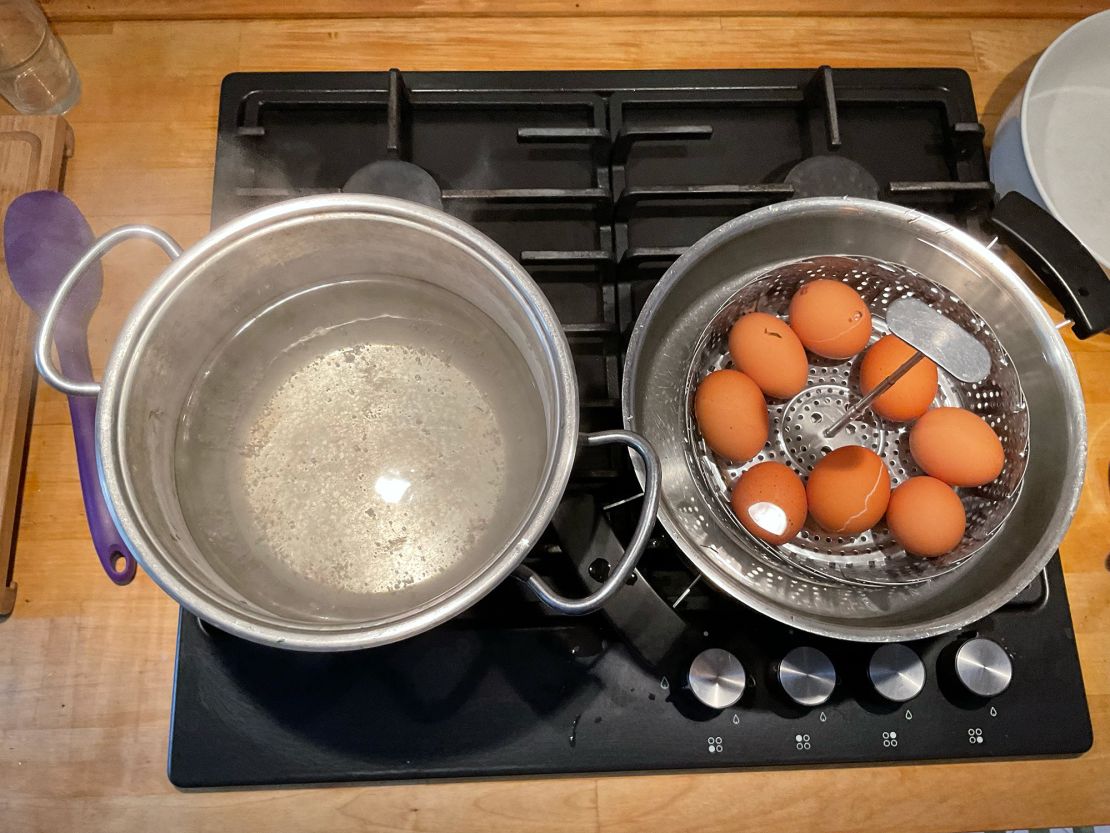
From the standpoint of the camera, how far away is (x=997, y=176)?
738 millimetres

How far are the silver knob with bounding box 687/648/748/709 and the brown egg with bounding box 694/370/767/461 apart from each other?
171mm

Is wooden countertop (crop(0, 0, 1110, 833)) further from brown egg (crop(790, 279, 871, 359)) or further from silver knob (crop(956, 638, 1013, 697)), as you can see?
brown egg (crop(790, 279, 871, 359))

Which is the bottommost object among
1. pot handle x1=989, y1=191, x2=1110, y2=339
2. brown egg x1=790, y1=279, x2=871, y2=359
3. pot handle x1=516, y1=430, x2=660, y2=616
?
pot handle x1=516, y1=430, x2=660, y2=616

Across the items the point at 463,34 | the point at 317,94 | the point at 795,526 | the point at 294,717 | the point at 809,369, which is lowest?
the point at 294,717

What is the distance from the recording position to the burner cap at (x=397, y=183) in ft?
2.28

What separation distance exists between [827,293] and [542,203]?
279 millimetres

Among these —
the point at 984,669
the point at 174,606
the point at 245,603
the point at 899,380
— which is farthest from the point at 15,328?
the point at 984,669

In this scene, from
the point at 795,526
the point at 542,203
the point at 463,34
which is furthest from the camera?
the point at 463,34

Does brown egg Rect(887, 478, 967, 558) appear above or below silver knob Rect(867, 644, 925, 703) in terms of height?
above

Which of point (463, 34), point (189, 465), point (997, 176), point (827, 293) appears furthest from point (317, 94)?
point (997, 176)

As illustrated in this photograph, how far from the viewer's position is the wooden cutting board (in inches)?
26.1

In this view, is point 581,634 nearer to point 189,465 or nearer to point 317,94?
point 189,465

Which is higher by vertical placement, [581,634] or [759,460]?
[759,460]

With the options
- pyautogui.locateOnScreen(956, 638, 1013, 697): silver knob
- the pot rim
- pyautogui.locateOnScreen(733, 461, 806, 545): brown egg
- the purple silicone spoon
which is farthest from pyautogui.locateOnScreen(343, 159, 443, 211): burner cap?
pyautogui.locateOnScreen(956, 638, 1013, 697): silver knob
